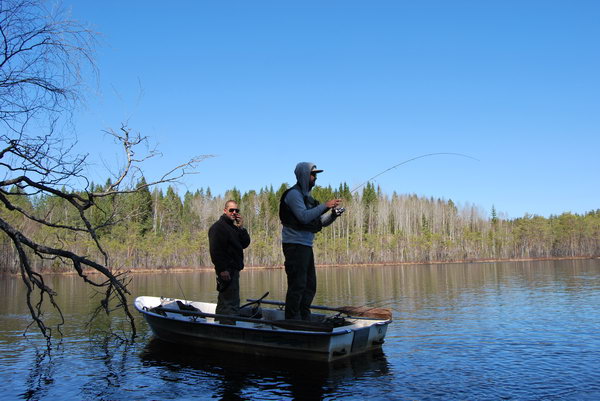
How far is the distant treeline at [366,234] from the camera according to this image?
71.0 metres

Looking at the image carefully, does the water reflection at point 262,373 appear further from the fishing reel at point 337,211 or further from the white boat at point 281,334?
the fishing reel at point 337,211

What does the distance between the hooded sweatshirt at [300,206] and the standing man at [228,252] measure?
1433 mm

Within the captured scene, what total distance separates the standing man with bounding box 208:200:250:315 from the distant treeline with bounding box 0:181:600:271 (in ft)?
190

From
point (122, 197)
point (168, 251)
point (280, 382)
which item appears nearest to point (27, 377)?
point (122, 197)

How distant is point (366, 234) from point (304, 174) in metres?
84.0

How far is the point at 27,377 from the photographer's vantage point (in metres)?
8.12

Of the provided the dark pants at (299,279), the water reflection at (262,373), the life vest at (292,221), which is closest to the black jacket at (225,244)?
the dark pants at (299,279)

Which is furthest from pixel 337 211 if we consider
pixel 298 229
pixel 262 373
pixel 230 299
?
pixel 230 299

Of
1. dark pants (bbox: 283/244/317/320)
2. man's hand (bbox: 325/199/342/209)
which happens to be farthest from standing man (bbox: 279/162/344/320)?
man's hand (bbox: 325/199/342/209)

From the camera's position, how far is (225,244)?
9633mm

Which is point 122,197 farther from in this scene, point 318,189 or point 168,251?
point 318,189

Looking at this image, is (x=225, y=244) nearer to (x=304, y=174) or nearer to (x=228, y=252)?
(x=228, y=252)

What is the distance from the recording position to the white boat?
8.24 metres

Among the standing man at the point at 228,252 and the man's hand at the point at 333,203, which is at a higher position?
the man's hand at the point at 333,203
